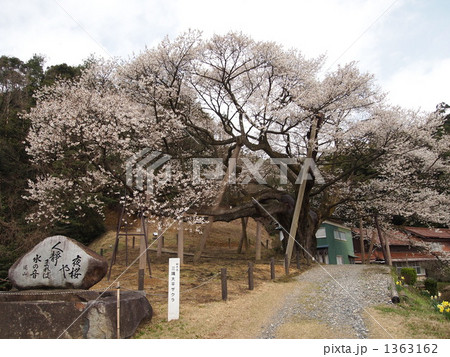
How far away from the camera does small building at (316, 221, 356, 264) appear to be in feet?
101

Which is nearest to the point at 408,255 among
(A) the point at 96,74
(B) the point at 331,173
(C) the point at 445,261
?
(C) the point at 445,261

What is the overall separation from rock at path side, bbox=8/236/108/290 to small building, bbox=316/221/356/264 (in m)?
25.5

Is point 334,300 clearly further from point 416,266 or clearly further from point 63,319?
point 416,266

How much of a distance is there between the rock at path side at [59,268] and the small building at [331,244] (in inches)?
1005

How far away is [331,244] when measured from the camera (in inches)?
1222

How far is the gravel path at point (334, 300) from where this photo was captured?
7.41m

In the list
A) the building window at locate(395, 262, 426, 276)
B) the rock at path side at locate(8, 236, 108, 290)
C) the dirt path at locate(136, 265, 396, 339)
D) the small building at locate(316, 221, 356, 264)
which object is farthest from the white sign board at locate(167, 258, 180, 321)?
the building window at locate(395, 262, 426, 276)

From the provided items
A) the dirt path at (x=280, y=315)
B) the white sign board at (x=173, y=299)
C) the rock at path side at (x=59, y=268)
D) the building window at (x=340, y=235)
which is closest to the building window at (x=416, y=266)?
the building window at (x=340, y=235)

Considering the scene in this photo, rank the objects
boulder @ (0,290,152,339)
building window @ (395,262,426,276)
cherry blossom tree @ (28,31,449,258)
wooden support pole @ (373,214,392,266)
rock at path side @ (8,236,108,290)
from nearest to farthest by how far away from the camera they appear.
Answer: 1. boulder @ (0,290,152,339)
2. rock at path side @ (8,236,108,290)
3. cherry blossom tree @ (28,31,449,258)
4. wooden support pole @ (373,214,392,266)
5. building window @ (395,262,426,276)

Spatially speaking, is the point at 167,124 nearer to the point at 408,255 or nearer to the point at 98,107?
the point at 98,107

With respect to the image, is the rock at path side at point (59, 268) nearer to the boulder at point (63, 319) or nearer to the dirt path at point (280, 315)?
the boulder at point (63, 319)

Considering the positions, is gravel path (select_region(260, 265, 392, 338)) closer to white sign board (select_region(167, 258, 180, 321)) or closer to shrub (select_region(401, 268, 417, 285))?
white sign board (select_region(167, 258, 180, 321))

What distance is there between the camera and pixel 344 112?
688 inches
